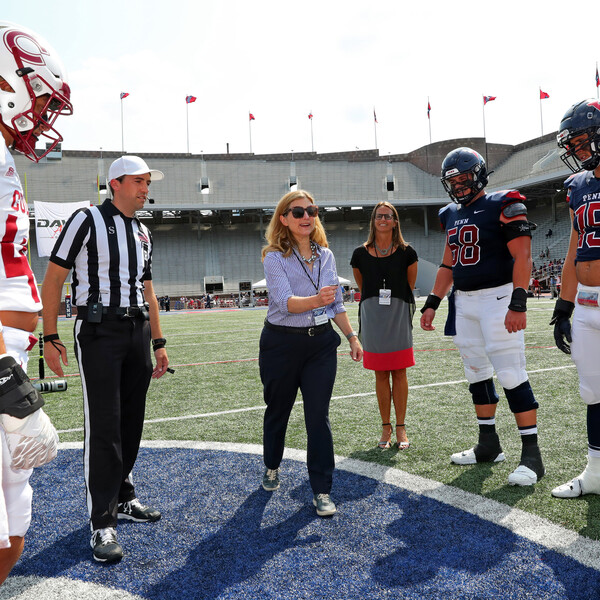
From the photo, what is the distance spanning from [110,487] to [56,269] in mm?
1171

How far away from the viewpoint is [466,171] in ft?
11.9

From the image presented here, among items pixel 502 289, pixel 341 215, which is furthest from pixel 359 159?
pixel 502 289

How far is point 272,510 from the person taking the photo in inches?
118

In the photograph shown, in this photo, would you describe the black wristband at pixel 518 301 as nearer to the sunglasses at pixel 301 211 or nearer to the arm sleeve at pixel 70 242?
the sunglasses at pixel 301 211

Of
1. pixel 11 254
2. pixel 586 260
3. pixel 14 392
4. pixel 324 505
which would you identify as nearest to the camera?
pixel 14 392

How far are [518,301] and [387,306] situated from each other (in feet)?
4.10

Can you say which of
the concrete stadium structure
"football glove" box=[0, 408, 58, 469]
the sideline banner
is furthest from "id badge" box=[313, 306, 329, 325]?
the concrete stadium structure

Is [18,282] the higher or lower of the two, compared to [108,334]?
higher

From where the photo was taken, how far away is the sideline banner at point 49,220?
808 inches

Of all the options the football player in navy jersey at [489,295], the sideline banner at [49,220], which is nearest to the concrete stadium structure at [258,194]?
the sideline banner at [49,220]

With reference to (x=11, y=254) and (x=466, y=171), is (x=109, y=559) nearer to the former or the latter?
(x=11, y=254)

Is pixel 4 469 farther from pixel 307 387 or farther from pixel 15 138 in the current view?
pixel 307 387

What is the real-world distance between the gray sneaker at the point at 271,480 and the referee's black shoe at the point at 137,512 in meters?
0.68

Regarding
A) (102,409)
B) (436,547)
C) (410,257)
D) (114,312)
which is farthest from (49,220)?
(436,547)
